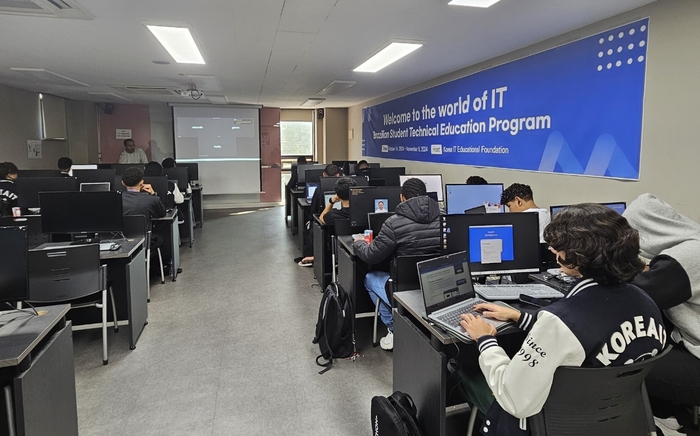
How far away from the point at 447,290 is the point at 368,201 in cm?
227

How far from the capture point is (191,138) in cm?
1086

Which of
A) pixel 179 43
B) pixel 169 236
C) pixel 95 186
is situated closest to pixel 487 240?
pixel 179 43

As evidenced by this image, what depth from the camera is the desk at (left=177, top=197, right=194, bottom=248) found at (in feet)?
22.5

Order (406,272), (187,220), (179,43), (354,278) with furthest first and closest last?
(187,220) < (179,43) < (354,278) < (406,272)

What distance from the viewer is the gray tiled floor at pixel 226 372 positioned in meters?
2.45

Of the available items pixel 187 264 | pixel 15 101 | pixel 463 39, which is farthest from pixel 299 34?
pixel 15 101

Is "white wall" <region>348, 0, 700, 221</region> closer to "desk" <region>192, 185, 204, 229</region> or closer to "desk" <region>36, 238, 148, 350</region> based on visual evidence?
"desk" <region>36, 238, 148, 350</region>

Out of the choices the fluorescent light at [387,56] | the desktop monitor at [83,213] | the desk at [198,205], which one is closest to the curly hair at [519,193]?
the fluorescent light at [387,56]

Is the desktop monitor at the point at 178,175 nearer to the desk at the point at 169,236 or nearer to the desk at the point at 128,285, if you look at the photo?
the desk at the point at 169,236

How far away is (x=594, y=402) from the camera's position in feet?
4.32

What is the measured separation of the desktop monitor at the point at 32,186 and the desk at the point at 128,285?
1701mm

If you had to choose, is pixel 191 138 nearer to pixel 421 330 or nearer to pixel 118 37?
pixel 118 37

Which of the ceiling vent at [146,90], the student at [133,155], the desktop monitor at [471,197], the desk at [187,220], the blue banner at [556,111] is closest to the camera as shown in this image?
the blue banner at [556,111]

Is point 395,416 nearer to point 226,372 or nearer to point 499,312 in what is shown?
point 499,312
